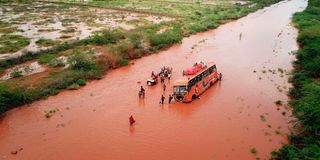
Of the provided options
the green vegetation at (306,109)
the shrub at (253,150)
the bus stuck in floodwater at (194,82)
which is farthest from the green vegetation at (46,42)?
the shrub at (253,150)

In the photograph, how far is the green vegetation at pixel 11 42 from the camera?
35.8m

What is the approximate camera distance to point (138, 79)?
28.0 m

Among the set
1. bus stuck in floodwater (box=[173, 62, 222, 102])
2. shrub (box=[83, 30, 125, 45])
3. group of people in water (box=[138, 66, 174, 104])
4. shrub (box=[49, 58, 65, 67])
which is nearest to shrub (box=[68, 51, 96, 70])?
shrub (box=[49, 58, 65, 67])

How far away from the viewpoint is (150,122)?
20.3m

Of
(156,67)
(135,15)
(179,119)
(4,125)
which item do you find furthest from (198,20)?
(4,125)

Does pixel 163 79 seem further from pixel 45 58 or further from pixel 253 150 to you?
pixel 45 58

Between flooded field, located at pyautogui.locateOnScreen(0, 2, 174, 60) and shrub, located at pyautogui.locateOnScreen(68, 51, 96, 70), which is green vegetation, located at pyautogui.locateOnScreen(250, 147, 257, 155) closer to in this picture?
shrub, located at pyautogui.locateOnScreen(68, 51, 96, 70)

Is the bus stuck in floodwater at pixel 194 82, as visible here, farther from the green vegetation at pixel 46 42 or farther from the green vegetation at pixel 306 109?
the green vegetation at pixel 46 42

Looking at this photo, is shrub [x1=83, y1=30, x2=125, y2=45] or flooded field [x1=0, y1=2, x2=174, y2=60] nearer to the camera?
shrub [x1=83, y1=30, x2=125, y2=45]

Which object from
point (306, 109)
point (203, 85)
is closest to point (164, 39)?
point (203, 85)

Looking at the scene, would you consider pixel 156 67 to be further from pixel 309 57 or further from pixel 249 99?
pixel 309 57

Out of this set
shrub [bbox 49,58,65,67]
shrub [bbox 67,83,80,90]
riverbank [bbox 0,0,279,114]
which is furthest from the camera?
shrub [bbox 49,58,65,67]

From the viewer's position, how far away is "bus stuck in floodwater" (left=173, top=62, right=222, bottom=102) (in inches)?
863

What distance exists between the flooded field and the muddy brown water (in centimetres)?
1550
